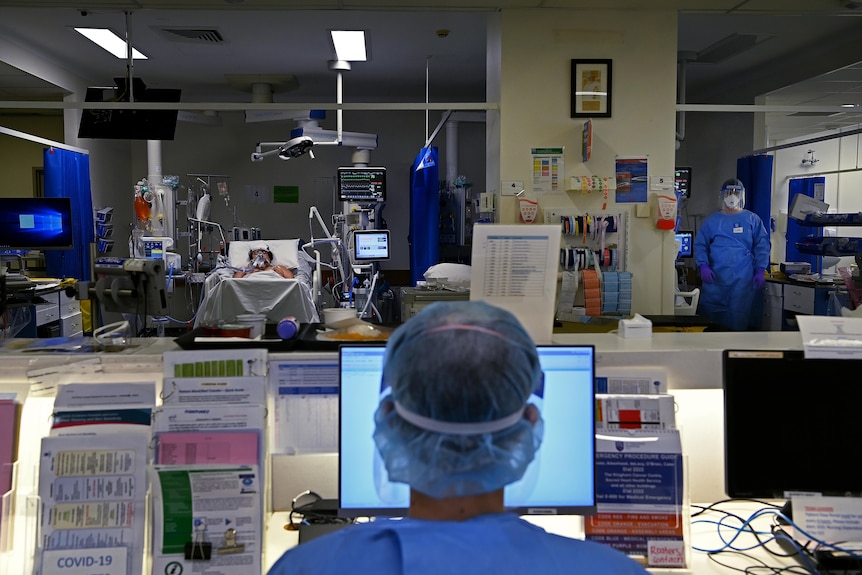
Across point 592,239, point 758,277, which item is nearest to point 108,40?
point 592,239

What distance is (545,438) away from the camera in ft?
4.74

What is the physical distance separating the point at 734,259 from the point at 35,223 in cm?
579

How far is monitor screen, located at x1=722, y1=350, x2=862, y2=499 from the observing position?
1.49m

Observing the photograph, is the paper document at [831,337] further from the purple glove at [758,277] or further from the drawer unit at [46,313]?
A: the drawer unit at [46,313]

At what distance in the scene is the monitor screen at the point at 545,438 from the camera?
1427 mm

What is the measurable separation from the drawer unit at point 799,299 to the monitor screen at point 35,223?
622cm

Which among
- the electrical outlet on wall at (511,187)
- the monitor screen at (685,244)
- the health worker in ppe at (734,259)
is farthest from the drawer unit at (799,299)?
the electrical outlet on wall at (511,187)

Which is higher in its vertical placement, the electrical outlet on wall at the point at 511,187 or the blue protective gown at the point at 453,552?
the electrical outlet on wall at the point at 511,187

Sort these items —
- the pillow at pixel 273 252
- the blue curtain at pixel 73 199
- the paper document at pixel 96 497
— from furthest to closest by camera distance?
the blue curtain at pixel 73 199 < the pillow at pixel 273 252 < the paper document at pixel 96 497

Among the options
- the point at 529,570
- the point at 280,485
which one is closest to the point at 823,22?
the point at 280,485

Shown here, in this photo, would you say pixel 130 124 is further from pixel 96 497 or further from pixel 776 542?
pixel 776 542

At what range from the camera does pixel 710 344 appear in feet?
5.95

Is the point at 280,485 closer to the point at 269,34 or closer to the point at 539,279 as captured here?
the point at 539,279

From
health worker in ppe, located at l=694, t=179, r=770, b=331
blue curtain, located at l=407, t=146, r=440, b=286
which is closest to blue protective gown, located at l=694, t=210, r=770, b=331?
health worker in ppe, located at l=694, t=179, r=770, b=331
